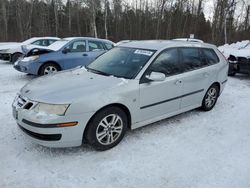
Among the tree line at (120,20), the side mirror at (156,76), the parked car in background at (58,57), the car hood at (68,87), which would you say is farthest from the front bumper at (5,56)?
the tree line at (120,20)

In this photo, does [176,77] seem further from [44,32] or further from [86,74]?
[44,32]

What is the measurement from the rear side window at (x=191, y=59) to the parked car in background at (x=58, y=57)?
3464 millimetres

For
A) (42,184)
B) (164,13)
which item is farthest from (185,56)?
(164,13)

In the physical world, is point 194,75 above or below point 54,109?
above

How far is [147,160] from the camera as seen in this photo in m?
3.20

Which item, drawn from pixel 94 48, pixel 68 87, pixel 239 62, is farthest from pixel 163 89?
pixel 239 62

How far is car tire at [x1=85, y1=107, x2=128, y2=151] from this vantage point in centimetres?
317

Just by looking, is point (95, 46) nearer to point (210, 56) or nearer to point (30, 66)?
point (30, 66)

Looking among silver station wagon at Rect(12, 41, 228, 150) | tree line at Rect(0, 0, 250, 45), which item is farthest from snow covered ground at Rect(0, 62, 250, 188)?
tree line at Rect(0, 0, 250, 45)

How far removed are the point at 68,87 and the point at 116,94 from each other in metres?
0.69

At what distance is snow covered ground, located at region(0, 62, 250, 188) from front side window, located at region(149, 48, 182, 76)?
102 centimetres

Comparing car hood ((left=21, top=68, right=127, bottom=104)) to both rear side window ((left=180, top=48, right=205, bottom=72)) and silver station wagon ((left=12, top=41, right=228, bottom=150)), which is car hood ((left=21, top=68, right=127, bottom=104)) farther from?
rear side window ((left=180, top=48, right=205, bottom=72))

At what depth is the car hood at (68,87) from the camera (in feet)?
9.97

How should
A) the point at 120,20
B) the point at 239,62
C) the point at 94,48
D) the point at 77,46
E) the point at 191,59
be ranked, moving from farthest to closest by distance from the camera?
the point at 120,20 < the point at 239,62 < the point at 94,48 < the point at 77,46 < the point at 191,59
